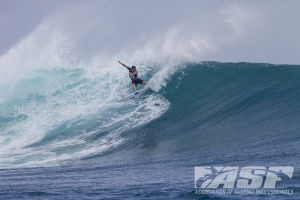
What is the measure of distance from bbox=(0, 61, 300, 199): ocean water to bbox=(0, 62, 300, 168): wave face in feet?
0.15

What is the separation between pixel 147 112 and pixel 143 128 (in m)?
1.79

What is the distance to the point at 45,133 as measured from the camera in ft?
55.0

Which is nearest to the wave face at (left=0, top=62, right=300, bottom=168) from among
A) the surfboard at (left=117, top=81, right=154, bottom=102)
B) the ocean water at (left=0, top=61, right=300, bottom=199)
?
the ocean water at (left=0, top=61, right=300, bottom=199)

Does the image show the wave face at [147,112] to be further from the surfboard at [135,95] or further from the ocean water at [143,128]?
the surfboard at [135,95]

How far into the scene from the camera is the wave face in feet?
41.3

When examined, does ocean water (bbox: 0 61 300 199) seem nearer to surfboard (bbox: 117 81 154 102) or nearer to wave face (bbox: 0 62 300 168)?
wave face (bbox: 0 62 300 168)

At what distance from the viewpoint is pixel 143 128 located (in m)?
15.3

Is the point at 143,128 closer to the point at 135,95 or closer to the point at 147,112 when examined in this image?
the point at 147,112

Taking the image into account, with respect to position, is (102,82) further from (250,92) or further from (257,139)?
(257,139)

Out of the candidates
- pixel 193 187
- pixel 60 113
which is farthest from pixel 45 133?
pixel 193 187

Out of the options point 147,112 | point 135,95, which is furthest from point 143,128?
point 135,95

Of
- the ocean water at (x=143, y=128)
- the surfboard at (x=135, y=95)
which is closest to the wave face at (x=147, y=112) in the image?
the ocean water at (x=143, y=128)

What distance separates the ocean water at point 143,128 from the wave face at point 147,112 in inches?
1.8

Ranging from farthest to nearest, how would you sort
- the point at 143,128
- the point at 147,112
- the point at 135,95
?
the point at 135,95 < the point at 147,112 < the point at 143,128
